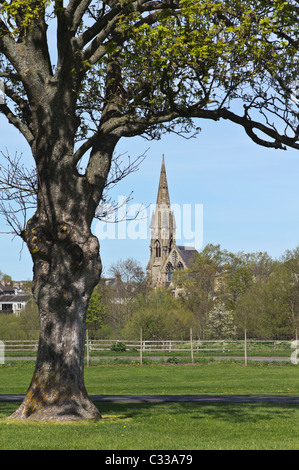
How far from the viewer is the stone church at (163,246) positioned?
145 metres

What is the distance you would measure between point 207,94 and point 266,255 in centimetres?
7893

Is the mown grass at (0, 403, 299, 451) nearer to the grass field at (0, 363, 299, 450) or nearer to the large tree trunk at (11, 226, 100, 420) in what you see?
the grass field at (0, 363, 299, 450)

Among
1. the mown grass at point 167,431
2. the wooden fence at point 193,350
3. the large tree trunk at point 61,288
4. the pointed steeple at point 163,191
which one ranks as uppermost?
the pointed steeple at point 163,191

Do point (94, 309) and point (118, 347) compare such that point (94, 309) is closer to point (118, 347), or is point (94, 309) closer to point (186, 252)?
point (118, 347)

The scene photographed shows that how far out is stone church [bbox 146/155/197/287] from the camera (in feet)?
474

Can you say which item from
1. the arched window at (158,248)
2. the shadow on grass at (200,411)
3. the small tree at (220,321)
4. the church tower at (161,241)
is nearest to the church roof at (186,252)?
the church tower at (161,241)

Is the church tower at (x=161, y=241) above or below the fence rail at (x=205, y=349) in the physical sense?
above

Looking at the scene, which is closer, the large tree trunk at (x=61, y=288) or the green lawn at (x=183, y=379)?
the large tree trunk at (x=61, y=288)

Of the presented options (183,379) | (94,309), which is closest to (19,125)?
(183,379)

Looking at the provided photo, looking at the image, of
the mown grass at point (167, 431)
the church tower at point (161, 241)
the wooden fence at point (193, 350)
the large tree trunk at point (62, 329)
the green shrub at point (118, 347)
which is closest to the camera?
the mown grass at point (167, 431)

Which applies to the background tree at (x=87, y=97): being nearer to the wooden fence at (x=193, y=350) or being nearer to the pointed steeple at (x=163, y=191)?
the wooden fence at (x=193, y=350)

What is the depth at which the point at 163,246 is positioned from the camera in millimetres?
150250

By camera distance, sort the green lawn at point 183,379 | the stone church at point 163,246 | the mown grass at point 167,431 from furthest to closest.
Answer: the stone church at point 163,246, the green lawn at point 183,379, the mown grass at point 167,431

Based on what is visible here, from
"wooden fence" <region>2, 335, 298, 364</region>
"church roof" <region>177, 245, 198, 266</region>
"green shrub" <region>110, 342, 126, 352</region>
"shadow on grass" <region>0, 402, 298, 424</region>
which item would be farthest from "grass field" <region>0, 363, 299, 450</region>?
"church roof" <region>177, 245, 198, 266</region>
